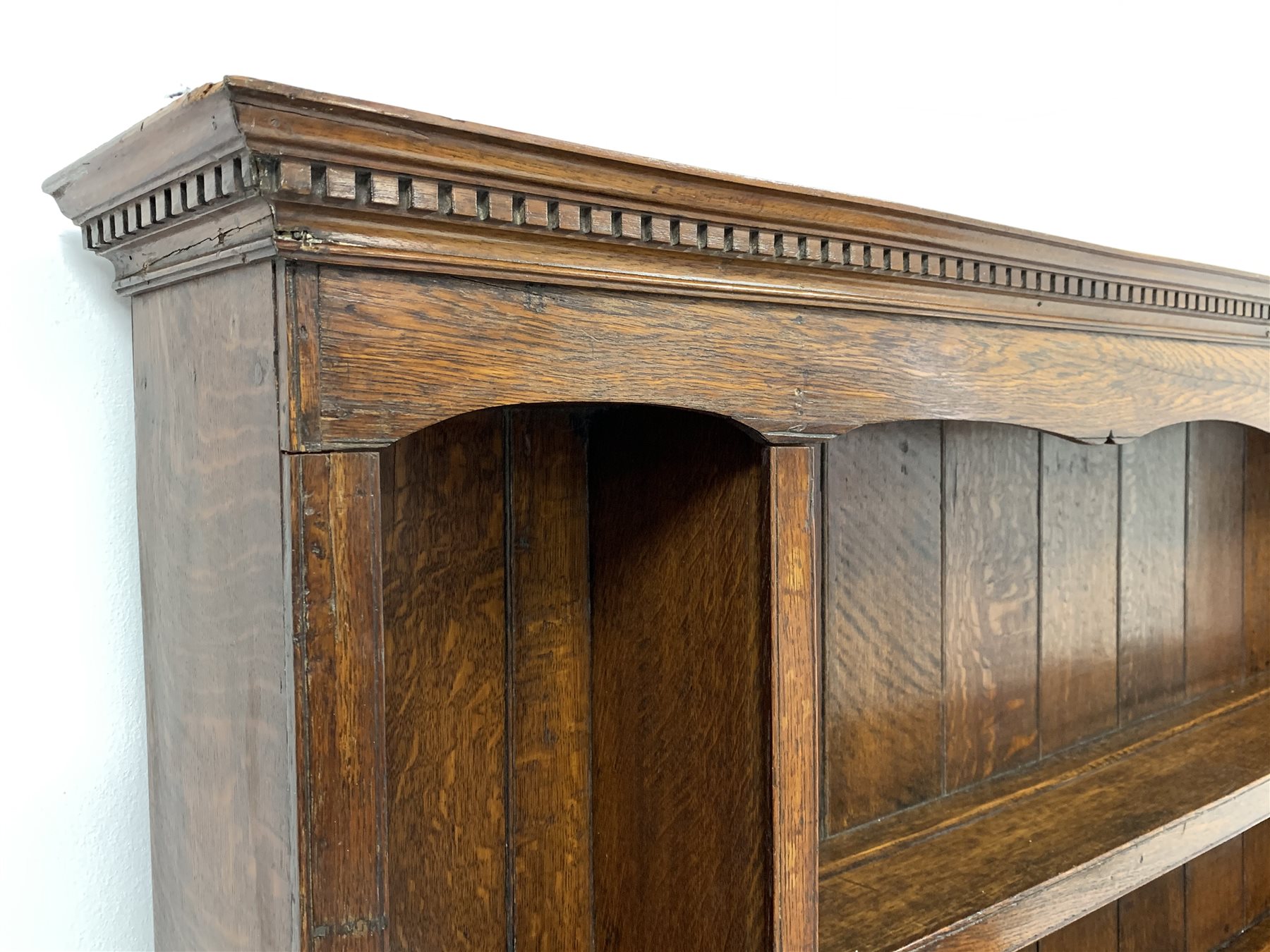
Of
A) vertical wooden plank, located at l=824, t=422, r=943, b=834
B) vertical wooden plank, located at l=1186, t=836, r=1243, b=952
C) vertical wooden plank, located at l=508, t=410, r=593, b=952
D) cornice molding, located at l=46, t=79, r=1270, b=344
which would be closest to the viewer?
cornice molding, located at l=46, t=79, r=1270, b=344

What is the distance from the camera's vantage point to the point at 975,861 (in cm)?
92

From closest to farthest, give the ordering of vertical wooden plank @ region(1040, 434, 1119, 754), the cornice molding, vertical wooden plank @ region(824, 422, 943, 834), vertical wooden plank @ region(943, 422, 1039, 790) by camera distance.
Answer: the cornice molding → vertical wooden plank @ region(824, 422, 943, 834) → vertical wooden plank @ region(943, 422, 1039, 790) → vertical wooden plank @ region(1040, 434, 1119, 754)

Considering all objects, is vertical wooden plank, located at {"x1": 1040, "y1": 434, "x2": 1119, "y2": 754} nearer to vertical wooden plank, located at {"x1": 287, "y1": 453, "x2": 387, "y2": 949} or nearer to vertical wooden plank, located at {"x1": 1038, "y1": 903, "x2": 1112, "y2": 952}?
vertical wooden plank, located at {"x1": 1038, "y1": 903, "x2": 1112, "y2": 952}

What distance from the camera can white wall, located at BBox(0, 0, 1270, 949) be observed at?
0.69 m

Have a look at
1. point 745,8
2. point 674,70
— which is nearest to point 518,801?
point 674,70

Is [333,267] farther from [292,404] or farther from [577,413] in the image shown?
[577,413]

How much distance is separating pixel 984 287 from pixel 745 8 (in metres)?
0.45

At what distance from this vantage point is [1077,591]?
1.24 meters

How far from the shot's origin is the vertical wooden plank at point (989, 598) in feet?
3.54

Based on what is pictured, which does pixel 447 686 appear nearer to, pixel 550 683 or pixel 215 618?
pixel 550 683

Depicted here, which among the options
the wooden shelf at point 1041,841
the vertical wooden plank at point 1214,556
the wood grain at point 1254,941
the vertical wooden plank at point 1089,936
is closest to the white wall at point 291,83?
the vertical wooden plank at point 1214,556

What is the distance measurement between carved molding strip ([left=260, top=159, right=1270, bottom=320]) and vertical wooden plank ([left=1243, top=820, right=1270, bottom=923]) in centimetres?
105

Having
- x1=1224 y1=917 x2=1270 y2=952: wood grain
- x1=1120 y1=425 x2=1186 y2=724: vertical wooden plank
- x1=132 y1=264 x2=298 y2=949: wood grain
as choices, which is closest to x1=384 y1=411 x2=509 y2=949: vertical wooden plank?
x1=132 y1=264 x2=298 y2=949: wood grain

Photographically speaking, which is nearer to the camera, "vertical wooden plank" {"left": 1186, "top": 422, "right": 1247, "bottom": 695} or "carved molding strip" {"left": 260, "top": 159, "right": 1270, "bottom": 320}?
"carved molding strip" {"left": 260, "top": 159, "right": 1270, "bottom": 320}
